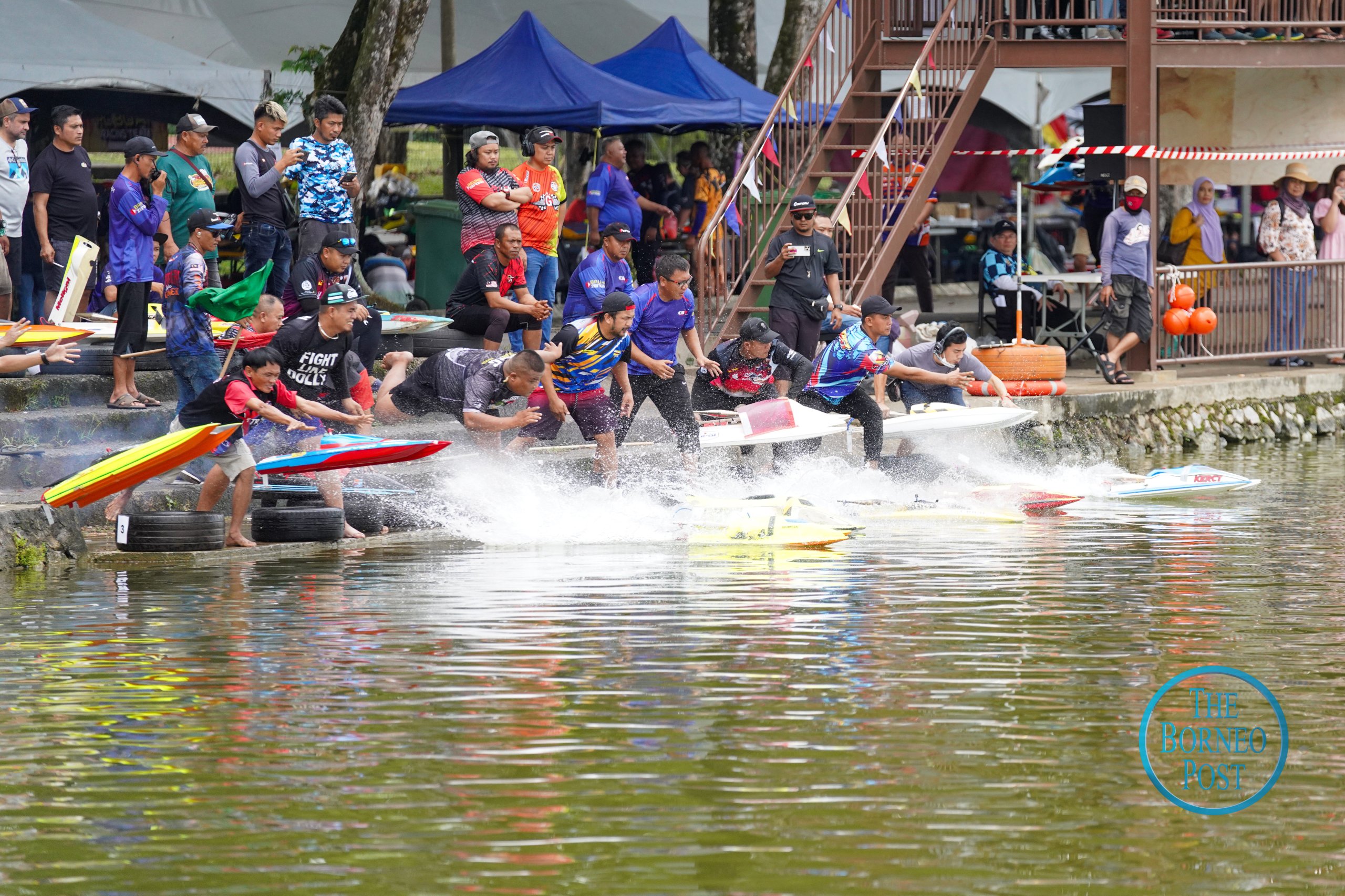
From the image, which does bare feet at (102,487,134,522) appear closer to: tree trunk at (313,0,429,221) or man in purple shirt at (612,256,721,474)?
man in purple shirt at (612,256,721,474)

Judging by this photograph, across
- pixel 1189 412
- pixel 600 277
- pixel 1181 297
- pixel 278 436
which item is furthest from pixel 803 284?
pixel 1189 412

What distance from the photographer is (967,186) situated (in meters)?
26.4

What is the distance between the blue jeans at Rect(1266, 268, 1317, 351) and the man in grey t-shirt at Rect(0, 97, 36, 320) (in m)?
11.8

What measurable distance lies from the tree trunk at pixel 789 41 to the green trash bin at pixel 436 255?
6188mm

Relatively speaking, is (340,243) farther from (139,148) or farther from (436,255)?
(436,255)

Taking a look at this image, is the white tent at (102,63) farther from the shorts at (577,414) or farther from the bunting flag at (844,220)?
the shorts at (577,414)

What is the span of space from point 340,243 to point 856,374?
395 centimetres

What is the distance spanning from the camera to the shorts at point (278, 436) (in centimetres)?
1145

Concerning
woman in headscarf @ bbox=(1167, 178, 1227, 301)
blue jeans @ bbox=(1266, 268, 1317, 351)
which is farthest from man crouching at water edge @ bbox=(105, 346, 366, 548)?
woman in headscarf @ bbox=(1167, 178, 1227, 301)

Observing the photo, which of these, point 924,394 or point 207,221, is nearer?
point 207,221

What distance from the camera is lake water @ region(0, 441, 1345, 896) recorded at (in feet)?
18.1

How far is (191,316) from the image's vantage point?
11844 millimetres

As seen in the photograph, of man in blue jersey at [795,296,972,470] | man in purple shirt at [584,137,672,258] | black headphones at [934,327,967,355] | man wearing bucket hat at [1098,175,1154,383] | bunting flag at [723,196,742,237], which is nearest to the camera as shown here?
man in blue jersey at [795,296,972,470]

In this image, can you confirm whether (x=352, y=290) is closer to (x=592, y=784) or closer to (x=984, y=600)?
(x=984, y=600)
